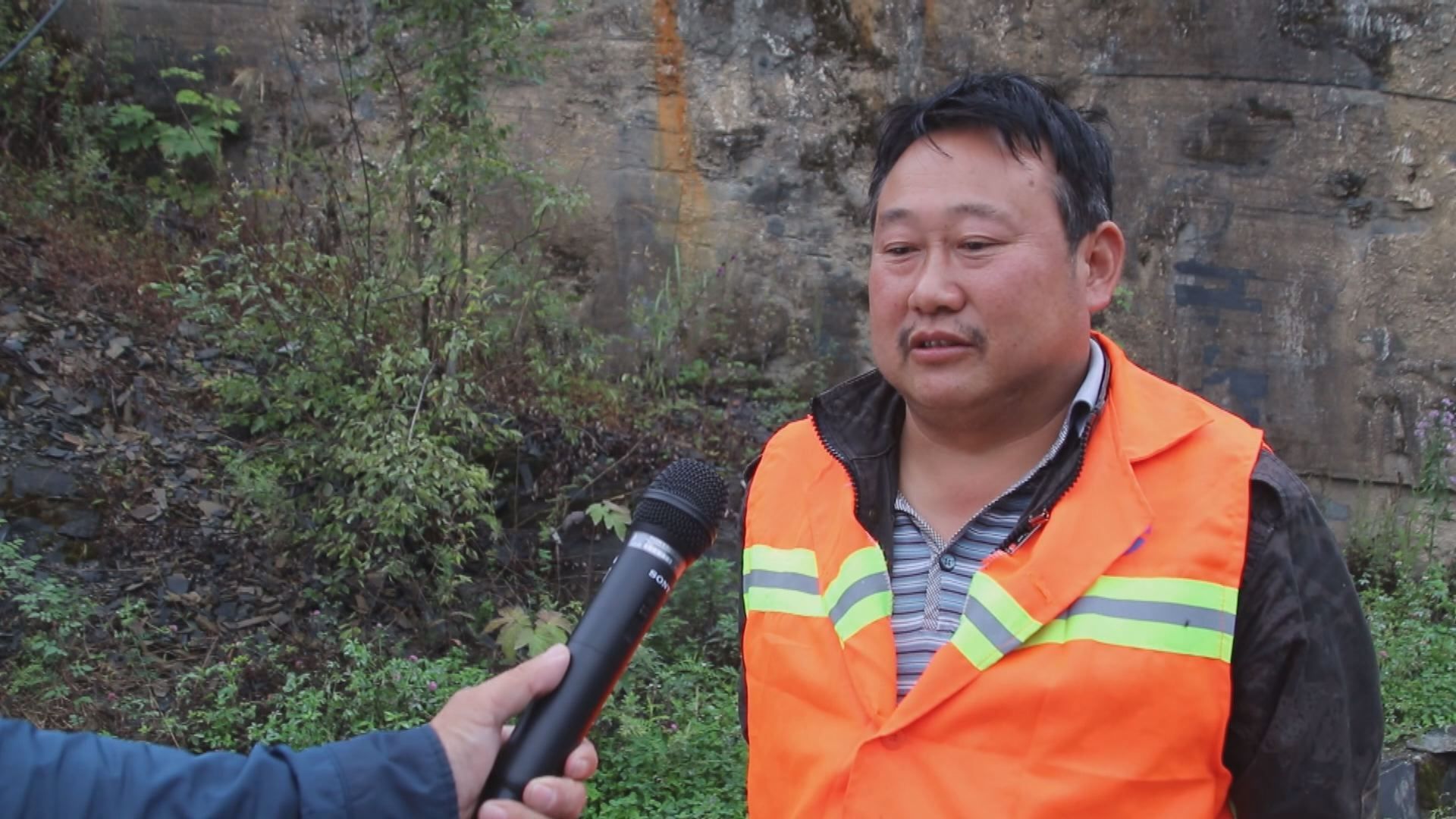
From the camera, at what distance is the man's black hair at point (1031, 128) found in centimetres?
207

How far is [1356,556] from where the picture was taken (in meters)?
6.35

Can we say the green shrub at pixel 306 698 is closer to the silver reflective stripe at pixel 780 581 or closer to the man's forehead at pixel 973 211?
the silver reflective stripe at pixel 780 581

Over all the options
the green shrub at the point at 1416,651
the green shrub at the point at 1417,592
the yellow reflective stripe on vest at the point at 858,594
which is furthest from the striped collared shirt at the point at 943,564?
the green shrub at the point at 1417,592

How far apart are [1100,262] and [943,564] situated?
63cm

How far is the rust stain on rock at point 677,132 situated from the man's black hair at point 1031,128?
4910 millimetres

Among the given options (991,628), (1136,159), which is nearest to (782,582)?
(991,628)

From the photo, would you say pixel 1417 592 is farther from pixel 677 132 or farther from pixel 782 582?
pixel 782 582

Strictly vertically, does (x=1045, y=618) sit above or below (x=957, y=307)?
below

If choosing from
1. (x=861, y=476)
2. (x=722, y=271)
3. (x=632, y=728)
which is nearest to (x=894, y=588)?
(x=861, y=476)

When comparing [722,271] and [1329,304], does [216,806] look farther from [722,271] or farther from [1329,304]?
[1329,304]

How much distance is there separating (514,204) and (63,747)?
5634 mm

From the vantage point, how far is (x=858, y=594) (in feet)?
6.51

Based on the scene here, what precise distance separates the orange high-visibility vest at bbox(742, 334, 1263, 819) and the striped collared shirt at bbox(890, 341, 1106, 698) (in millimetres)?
50

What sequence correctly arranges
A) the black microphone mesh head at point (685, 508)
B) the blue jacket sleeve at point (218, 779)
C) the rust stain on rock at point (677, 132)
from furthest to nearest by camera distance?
the rust stain on rock at point (677, 132)
the black microphone mesh head at point (685, 508)
the blue jacket sleeve at point (218, 779)
